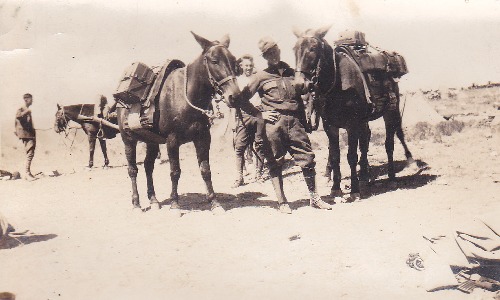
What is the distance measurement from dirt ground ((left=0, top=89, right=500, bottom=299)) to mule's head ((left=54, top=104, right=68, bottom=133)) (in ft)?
19.9

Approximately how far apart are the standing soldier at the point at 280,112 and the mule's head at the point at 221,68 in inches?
10.2

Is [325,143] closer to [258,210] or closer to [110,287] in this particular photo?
[258,210]

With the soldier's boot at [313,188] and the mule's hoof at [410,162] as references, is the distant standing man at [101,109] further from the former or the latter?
the soldier's boot at [313,188]

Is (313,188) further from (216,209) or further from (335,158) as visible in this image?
(216,209)

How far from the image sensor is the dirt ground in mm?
4320

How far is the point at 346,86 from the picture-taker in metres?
6.41

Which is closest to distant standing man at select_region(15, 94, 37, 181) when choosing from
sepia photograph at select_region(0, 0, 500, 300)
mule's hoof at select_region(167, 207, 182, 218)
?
sepia photograph at select_region(0, 0, 500, 300)

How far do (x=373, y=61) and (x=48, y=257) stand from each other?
5.36 meters

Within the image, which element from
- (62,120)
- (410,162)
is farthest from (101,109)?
(410,162)

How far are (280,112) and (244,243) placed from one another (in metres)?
1.82

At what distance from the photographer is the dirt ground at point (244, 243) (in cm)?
432

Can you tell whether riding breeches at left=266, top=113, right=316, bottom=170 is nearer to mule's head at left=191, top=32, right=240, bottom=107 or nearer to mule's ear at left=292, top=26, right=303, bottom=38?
mule's head at left=191, top=32, right=240, bottom=107

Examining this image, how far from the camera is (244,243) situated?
5.11 metres

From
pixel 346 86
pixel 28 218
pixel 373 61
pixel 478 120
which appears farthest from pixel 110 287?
pixel 478 120
